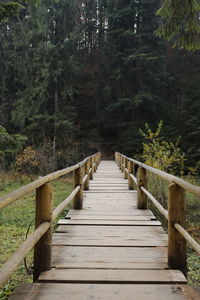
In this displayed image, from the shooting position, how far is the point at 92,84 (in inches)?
1296

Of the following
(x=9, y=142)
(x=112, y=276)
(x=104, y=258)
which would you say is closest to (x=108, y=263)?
(x=104, y=258)

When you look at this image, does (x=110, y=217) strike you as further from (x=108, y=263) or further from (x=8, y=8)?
(x=8, y=8)

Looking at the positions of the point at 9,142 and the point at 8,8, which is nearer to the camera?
the point at 8,8

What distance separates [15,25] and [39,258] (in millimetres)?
29640

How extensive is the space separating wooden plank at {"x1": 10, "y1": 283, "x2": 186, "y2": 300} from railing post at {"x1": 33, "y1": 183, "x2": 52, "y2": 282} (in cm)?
27

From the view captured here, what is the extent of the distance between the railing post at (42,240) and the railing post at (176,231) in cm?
127

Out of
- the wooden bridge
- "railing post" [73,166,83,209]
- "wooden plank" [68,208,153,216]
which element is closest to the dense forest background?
"railing post" [73,166,83,209]

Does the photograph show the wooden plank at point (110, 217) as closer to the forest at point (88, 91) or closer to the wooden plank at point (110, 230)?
the wooden plank at point (110, 230)

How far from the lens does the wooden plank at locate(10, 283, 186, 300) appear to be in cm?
256

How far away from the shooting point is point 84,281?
2.86 metres

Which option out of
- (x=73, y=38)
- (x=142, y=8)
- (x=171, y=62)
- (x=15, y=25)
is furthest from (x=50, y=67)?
(x=171, y=62)

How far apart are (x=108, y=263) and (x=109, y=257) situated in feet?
0.65

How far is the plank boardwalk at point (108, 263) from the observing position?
2.66 metres

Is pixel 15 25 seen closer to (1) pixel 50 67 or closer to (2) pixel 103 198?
(1) pixel 50 67
